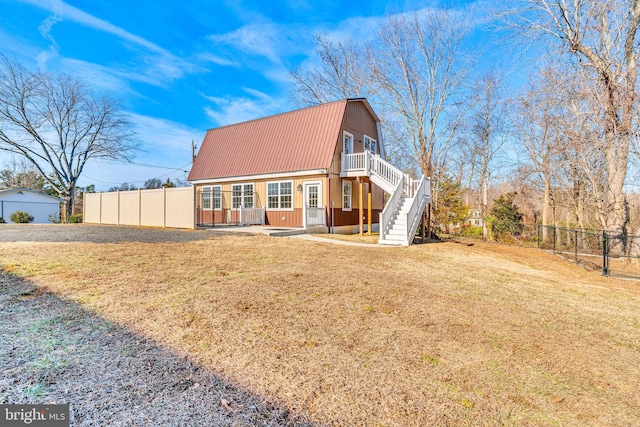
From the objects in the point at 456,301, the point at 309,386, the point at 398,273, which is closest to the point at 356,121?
the point at 398,273

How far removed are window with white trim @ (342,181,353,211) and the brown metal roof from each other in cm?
217

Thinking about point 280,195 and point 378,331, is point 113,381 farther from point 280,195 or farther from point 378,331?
point 280,195

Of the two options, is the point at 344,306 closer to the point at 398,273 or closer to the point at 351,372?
the point at 351,372

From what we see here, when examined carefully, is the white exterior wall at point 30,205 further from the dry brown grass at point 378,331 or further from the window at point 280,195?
the dry brown grass at point 378,331

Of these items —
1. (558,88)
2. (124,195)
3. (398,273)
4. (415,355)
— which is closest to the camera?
(415,355)

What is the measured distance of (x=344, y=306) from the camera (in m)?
4.10

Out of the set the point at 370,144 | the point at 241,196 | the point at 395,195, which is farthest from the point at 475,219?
the point at 241,196

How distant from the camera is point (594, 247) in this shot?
47.3 feet

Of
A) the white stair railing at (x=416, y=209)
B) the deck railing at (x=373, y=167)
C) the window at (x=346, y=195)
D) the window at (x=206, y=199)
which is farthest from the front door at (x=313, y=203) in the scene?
the window at (x=206, y=199)

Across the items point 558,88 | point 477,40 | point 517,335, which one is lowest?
point 517,335

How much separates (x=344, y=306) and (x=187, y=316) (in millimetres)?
1933

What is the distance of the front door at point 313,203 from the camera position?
14312 millimetres

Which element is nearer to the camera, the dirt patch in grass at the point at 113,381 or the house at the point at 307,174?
the dirt patch in grass at the point at 113,381

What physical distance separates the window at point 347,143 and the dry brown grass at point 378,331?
34.4 feet
